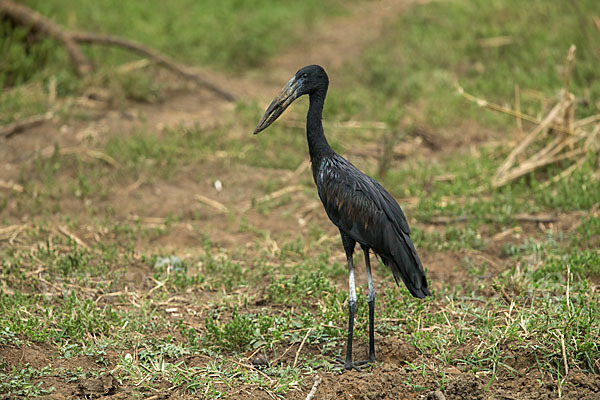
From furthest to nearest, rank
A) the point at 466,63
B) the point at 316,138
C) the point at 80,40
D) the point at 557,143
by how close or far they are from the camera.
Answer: the point at 466,63 → the point at 80,40 → the point at 557,143 → the point at 316,138

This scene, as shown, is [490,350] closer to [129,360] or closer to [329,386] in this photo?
[329,386]

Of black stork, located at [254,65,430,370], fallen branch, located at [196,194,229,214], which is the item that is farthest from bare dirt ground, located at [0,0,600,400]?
black stork, located at [254,65,430,370]

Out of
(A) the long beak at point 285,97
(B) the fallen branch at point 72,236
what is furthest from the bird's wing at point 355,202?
(B) the fallen branch at point 72,236

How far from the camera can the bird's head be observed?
16.0 feet

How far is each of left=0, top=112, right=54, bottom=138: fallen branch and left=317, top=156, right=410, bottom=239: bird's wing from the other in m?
4.41

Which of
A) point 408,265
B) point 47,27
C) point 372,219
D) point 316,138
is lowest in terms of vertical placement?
point 408,265

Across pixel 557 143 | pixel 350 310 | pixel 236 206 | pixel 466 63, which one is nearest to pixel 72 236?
pixel 236 206

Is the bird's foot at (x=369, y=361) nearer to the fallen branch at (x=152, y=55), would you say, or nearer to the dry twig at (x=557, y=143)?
the dry twig at (x=557, y=143)

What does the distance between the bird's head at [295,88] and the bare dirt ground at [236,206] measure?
1562 millimetres

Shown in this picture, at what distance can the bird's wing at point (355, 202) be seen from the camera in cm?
459

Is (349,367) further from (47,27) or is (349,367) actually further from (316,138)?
(47,27)

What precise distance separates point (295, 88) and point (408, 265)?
1.44 meters

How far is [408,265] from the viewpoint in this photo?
4.55 m

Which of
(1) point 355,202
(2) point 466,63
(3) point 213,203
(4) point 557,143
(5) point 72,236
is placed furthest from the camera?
(2) point 466,63
